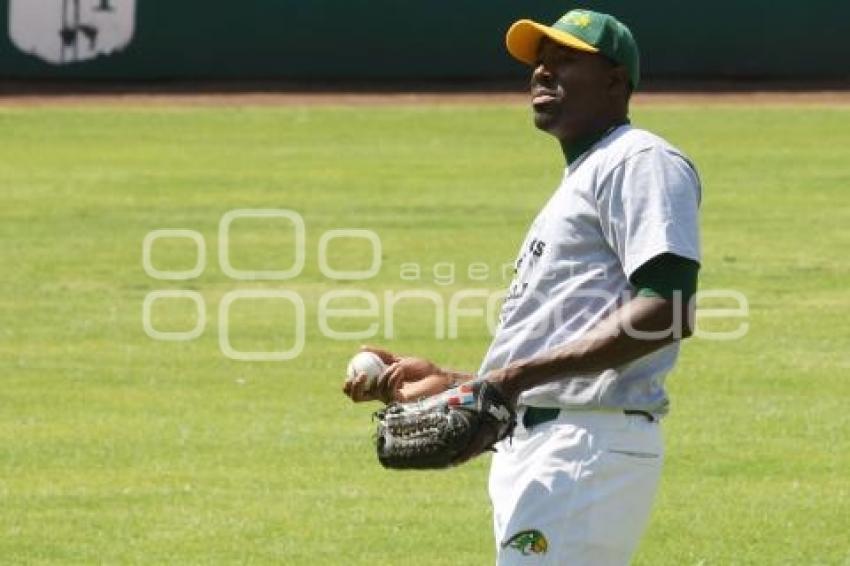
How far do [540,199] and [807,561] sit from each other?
42.9ft

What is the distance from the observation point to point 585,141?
523 cm

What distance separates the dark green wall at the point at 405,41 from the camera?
3491cm

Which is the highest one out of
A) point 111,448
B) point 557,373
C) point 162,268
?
point 557,373

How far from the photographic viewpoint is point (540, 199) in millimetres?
21281

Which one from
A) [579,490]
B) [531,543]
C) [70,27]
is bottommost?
[70,27]

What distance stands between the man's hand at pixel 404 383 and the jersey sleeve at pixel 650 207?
659 millimetres

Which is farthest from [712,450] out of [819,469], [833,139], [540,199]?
[833,139]

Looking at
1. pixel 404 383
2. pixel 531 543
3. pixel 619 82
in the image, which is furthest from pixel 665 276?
pixel 404 383

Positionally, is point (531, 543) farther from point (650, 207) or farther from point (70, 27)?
point (70, 27)

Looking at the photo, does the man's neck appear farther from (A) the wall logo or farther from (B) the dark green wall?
(A) the wall logo

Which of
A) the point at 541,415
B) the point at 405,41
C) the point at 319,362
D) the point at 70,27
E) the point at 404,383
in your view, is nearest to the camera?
the point at 541,415

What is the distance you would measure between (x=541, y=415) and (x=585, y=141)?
676mm

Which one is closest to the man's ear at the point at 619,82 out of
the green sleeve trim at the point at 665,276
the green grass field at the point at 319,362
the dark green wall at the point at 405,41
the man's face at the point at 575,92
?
the man's face at the point at 575,92

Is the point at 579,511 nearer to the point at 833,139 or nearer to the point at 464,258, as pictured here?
the point at 464,258
